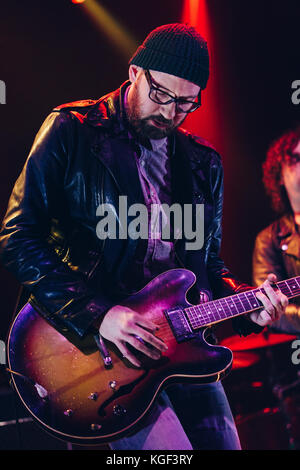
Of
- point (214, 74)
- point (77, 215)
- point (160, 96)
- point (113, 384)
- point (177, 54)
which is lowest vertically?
point (113, 384)

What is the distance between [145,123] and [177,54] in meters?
0.33

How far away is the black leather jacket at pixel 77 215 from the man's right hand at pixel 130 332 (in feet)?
0.18

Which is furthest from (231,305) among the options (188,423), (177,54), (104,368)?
(177,54)

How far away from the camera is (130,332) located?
5.86ft

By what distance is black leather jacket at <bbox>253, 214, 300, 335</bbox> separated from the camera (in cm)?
394

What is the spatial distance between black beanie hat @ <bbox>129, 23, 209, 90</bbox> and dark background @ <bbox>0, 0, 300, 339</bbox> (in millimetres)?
1426

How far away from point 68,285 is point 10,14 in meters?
2.25

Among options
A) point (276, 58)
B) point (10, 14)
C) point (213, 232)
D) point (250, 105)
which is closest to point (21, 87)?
point (10, 14)

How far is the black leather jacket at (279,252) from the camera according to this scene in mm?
3938

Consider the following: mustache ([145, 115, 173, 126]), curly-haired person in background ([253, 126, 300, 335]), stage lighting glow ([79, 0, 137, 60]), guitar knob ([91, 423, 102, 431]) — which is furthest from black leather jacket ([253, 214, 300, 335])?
guitar knob ([91, 423, 102, 431])

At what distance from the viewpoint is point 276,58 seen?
4531 mm

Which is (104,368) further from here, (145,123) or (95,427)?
(145,123)

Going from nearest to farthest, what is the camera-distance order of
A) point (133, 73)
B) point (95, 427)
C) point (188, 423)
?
point (95, 427)
point (188, 423)
point (133, 73)
